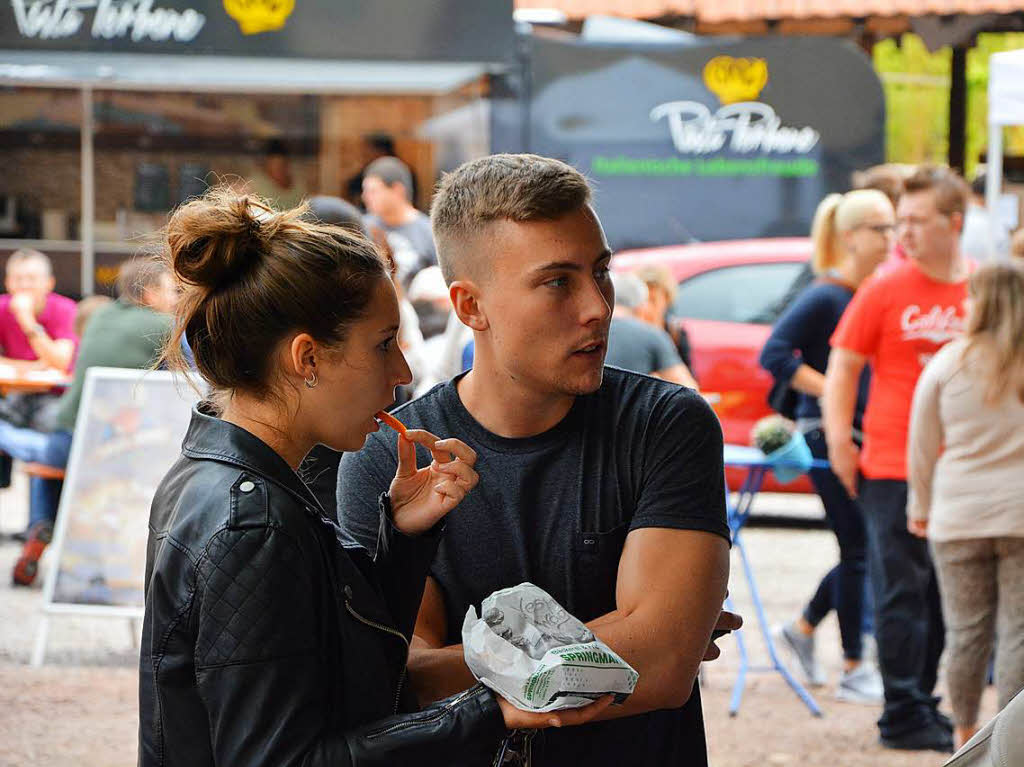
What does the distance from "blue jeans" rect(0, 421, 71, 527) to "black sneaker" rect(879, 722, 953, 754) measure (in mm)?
4503

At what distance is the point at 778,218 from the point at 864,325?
5.63m

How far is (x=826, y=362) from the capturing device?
254 inches

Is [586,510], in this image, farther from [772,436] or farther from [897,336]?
[772,436]

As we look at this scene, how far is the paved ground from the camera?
551 cm

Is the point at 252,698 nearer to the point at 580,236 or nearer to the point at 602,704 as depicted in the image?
the point at 602,704

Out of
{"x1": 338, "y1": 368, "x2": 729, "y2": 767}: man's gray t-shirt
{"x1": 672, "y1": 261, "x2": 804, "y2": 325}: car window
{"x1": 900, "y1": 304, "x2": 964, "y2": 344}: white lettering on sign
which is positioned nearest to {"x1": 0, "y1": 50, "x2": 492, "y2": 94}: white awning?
{"x1": 672, "y1": 261, "x2": 804, "y2": 325}: car window

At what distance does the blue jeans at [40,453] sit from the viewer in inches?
311

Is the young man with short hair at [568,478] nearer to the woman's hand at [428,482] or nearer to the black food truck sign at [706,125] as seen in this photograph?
the woman's hand at [428,482]

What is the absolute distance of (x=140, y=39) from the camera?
9.80 metres

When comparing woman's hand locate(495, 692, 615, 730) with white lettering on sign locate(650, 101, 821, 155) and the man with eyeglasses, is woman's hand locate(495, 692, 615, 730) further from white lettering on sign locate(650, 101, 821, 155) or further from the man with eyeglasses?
white lettering on sign locate(650, 101, 821, 155)

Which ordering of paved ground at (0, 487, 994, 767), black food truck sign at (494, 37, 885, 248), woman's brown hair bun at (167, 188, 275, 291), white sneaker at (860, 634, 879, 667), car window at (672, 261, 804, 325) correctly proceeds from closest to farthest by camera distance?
woman's brown hair bun at (167, 188, 275, 291) < paved ground at (0, 487, 994, 767) < white sneaker at (860, 634, 879, 667) < car window at (672, 261, 804, 325) < black food truck sign at (494, 37, 885, 248)

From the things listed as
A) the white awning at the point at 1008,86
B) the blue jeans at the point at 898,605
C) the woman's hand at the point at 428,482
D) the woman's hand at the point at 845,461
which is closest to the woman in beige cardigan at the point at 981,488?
the blue jeans at the point at 898,605

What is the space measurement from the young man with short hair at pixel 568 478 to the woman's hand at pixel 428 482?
12 centimetres

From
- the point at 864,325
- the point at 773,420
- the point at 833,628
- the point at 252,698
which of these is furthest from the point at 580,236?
the point at 833,628
